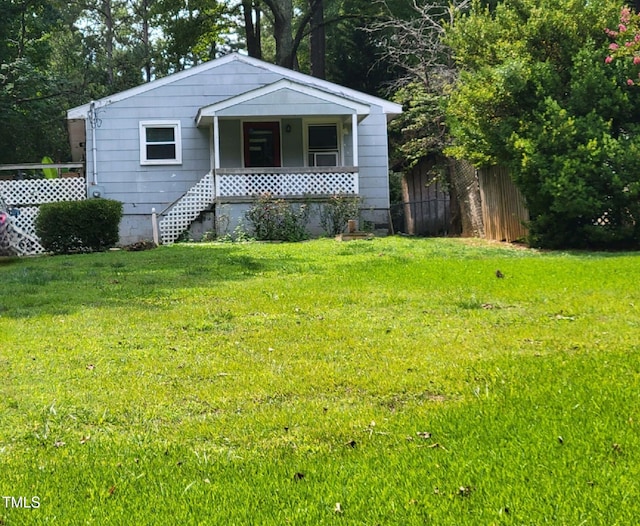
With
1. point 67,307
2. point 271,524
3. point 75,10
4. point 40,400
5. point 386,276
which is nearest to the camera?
point 271,524

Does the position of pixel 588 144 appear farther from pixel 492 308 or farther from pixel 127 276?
pixel 127 276

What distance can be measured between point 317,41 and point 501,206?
1421 centimetres

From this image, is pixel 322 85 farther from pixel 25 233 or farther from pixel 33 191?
pixel 25 233

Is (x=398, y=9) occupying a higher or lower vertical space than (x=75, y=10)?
lower

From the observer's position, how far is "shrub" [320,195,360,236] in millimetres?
16250

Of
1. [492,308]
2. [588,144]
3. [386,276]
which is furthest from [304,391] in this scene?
[588,144]

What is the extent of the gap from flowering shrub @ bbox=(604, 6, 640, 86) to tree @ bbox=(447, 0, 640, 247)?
0.29 m

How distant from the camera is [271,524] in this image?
2115 mm

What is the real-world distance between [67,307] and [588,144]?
30.8ft

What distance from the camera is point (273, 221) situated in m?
15.5

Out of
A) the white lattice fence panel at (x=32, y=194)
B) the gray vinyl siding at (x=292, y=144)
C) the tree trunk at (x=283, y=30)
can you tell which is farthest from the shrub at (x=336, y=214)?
the tree trunk at (x=283, y=30)

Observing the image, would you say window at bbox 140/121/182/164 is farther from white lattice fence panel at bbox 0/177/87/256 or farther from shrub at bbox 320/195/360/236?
shrub at bbox 320/195/360/236

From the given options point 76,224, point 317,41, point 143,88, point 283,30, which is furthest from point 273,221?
point 317,41

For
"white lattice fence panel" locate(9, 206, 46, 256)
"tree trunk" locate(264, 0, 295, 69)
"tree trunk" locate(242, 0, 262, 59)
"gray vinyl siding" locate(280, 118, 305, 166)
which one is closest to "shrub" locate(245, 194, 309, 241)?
"gray vinyl siding" locate(280, 118, 305, 166)
